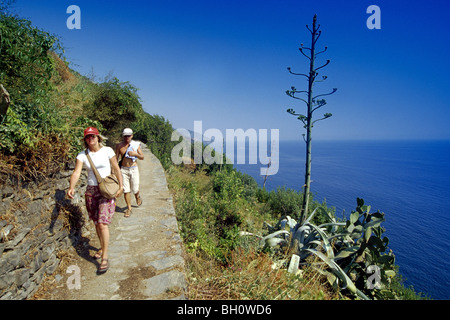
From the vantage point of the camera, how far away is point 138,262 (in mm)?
3191

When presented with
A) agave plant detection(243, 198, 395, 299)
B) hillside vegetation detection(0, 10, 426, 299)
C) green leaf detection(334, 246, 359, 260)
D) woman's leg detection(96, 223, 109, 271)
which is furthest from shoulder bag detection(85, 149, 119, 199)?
green leaf detection(334, 246, 359, 260)

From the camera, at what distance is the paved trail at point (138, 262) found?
2.57 metres

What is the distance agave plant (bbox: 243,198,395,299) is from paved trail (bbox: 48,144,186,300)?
207 centimetres

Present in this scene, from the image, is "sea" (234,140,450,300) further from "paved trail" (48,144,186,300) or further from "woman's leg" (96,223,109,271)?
"woman's leg" (96,223,109,271)

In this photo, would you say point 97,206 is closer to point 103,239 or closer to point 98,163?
point 103,239

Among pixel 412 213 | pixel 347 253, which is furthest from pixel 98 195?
pixel 412 213

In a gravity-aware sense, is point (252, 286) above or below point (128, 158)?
below

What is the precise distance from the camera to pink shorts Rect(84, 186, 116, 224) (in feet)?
9.75

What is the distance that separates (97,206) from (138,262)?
1074mm

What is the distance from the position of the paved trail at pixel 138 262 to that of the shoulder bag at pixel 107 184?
111 centimetres

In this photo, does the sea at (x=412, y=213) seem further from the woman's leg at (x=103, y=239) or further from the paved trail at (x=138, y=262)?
the woman's leg at (x=103, y=239)

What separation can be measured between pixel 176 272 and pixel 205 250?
1740 millimetres

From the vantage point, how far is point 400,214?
3042 centimetres

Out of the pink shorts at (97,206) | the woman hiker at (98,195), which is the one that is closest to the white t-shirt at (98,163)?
the woman hiker at (98,195)
